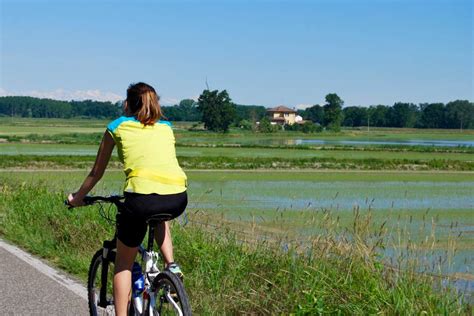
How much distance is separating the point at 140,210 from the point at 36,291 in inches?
137

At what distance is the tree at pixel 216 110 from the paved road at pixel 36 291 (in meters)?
128

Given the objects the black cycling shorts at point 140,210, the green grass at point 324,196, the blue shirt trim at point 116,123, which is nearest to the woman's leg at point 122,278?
the black cycling shorts at point 140,210

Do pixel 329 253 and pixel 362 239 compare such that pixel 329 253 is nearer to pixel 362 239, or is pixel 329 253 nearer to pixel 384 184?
pixel 362 239

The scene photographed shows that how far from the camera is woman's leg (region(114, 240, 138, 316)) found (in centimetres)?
495

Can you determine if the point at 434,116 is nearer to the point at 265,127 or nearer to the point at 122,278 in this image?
the point at 265,127

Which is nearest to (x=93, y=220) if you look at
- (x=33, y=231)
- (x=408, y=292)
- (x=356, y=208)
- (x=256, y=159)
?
(x=33, y=231)

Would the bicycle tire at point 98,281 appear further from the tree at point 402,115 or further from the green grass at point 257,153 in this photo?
the tree at point 402,115

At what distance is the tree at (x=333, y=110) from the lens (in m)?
170

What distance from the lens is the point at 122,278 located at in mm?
4969

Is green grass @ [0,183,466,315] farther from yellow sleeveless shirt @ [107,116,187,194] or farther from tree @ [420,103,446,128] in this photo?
tree @ [420,103,446,128]

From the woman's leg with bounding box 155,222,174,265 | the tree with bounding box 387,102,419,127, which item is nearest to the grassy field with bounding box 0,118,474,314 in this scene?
the woman's leg with bounding box 155,222,174,265

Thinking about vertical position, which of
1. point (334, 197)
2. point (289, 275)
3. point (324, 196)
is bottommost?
point (324, 196)

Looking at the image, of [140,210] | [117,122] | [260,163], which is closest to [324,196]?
[260,163]

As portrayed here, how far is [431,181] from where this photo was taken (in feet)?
115
